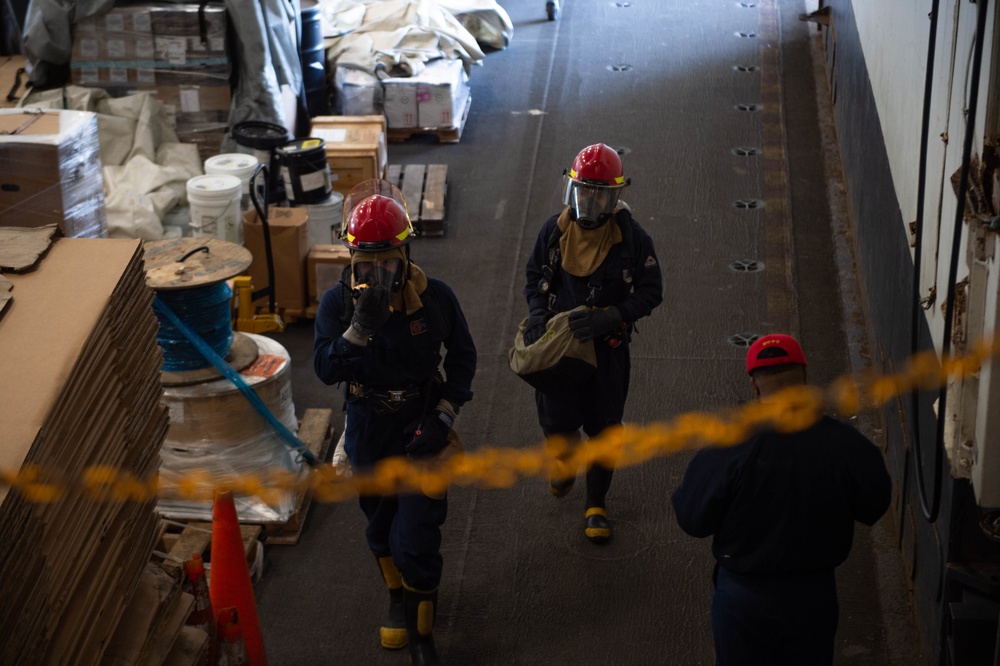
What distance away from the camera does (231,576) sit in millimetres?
5352

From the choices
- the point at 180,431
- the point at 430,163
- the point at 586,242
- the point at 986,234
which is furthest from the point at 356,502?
the point at 430,163

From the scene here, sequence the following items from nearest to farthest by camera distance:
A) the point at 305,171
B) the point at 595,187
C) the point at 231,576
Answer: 1. the point at 231,576
2. the point at 595,187
3. the point at 305,171

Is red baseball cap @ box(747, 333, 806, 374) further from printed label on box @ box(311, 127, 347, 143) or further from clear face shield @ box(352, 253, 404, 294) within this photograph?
printed label on box @ box(311, 127, 347, 143)

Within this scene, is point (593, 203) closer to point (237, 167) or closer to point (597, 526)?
point (597, 526)

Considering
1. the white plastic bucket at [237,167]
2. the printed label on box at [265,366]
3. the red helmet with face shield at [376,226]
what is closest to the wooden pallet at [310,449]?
the printed label on box at [265,366]

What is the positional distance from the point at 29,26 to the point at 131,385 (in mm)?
6738

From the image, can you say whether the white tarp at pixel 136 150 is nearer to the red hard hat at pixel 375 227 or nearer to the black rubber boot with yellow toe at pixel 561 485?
the black rubber boot with yellow toe at pixel 561 485

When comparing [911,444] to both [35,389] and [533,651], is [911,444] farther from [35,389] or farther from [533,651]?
[35,389]

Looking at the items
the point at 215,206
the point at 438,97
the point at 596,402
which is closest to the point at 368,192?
the point at 215,206

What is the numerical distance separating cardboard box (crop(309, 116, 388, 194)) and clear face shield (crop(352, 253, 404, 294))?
4.97 meters

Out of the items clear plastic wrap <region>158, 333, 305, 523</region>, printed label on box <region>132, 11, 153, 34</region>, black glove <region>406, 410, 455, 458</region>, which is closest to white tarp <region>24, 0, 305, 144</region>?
printed label on box <region>132, 11, 153, 34</region>

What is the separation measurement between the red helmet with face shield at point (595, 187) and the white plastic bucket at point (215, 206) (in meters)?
4.11

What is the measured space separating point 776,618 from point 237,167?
651 centimetres

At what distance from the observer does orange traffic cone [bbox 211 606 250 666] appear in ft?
16.6
